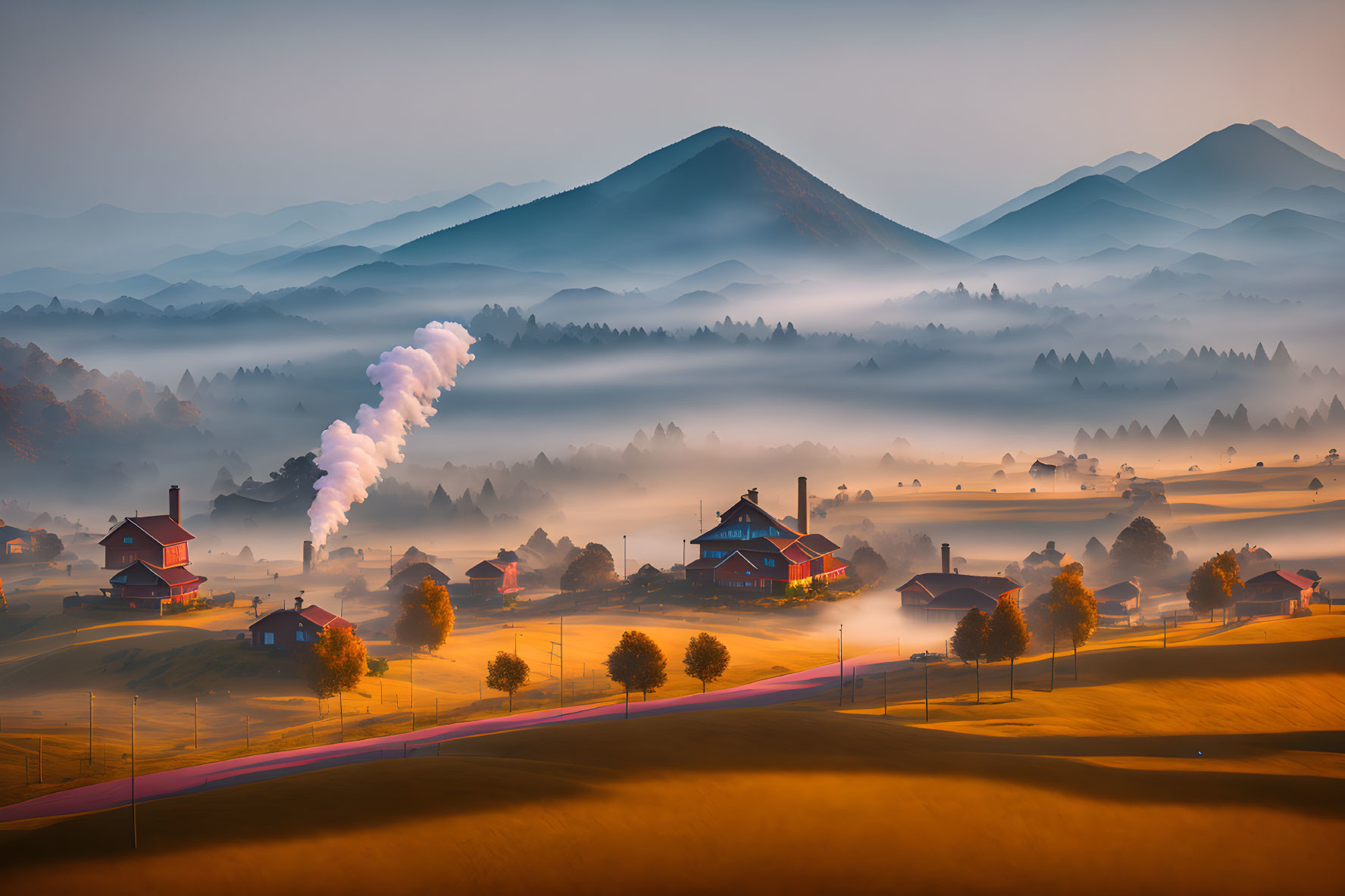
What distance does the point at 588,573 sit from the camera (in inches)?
6718

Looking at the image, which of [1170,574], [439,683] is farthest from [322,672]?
[1170,574]

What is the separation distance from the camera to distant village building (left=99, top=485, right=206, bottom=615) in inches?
5719

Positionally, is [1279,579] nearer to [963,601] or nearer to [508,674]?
[963,601]

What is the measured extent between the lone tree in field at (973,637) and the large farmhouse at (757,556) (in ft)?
152

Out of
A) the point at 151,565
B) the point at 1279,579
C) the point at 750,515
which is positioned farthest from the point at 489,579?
the point at 1279,579

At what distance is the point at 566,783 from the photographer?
66.4m

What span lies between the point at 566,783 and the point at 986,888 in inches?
893

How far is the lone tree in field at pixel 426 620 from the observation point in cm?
11919

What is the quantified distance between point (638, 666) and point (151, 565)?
77244mm

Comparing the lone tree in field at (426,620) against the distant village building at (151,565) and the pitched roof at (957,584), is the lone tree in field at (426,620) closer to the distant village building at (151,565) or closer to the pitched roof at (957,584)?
the distant village building at (151,565)

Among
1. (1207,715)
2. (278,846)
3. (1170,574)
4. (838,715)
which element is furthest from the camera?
(1170,574)

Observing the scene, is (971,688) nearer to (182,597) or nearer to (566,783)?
(566,783)

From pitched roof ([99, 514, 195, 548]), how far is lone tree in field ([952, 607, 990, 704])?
9901cm

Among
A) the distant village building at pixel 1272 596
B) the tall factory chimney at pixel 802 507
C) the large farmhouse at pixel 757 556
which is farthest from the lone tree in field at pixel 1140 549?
the tall factory chimney at pixel 802 507
